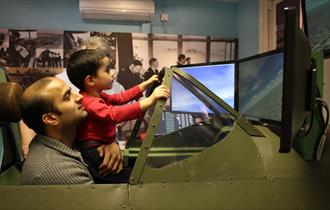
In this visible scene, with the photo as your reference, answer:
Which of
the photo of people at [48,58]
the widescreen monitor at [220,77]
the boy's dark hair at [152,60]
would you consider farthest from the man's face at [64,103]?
the boy's dark hair at [152,60]

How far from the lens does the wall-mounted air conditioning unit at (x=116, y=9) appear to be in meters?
3.59

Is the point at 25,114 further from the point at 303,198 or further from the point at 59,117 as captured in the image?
the point at 303,198

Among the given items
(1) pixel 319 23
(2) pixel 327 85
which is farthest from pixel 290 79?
(1) pixel 319 23

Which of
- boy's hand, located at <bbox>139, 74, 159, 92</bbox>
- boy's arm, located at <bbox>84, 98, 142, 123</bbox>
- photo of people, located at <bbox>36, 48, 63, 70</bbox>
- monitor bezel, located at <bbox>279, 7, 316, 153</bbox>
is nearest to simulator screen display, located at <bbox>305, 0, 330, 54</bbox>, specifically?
boy's hand, located at <bbox>139, 74, 159, 92</bbox>

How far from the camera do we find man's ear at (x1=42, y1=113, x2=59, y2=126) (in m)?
1.35

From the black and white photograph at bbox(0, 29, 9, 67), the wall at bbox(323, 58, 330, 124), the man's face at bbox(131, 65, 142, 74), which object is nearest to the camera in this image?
the wall at bbox(323, 58, 330, 124)

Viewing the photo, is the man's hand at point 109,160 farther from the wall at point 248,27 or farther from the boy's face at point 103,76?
the wall at point 248,27

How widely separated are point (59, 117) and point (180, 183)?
543mm

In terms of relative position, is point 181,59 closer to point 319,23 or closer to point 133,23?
point 133,23

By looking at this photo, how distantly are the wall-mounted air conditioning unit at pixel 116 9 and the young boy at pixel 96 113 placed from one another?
219cm

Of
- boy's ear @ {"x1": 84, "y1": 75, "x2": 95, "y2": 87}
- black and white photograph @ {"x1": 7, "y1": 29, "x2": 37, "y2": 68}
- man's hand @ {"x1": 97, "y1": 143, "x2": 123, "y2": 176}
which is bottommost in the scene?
man's hand @ {"x1": 97, "y1": 143, "x2": 123, "y2": 176}

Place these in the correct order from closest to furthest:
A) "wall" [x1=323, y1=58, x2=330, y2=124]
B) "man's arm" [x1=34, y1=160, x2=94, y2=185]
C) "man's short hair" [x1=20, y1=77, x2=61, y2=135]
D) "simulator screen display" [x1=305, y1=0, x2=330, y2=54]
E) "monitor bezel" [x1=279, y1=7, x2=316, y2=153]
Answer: "monitor bezel" [x1=279, y1=7, x2=316, y2=153] < "man's arm" [x1=34, y1=160, x2=94, y2=185] < "man's short hair" [x1=20, y1=77, x2=61, y2=135] < "wall" [x1=323, y1=58, x2=330, y2=124] < "simulator screen display" [x1=305, y1=0, x2=330, y2=54]

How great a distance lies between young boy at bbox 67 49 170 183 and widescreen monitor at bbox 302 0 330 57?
4.87 feet

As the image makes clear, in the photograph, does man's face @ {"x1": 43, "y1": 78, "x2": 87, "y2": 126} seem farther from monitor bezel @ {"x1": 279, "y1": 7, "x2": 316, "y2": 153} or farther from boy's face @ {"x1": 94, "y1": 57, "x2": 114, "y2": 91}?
monitor bezel @ {"x1": 279, "y1": 7, "x2": 316, "y2": 153}
